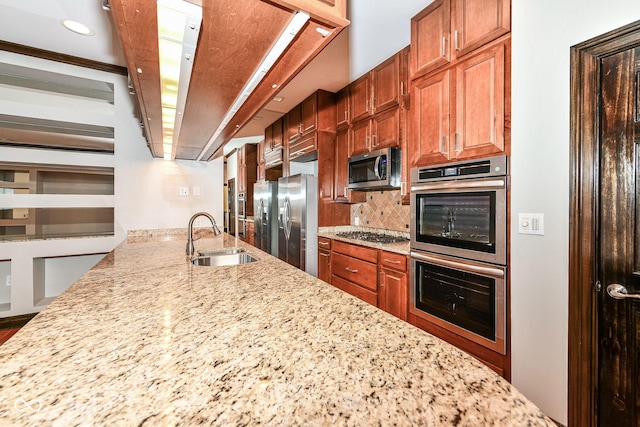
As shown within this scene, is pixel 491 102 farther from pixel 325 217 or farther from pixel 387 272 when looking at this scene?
pixel 325 217

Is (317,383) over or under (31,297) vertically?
over

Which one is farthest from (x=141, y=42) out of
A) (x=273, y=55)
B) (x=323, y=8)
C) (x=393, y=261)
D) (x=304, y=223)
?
(x=304, y=223)

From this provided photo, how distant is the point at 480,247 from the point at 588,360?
26.3 inches

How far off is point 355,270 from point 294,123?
7.68ft

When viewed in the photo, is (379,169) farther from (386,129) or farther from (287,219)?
(287,219)

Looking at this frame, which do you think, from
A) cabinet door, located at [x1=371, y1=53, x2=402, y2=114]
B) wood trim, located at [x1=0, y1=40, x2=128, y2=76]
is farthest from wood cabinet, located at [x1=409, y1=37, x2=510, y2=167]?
wood trim, located at [x1=0, y1=40, x2=128, y2=76]

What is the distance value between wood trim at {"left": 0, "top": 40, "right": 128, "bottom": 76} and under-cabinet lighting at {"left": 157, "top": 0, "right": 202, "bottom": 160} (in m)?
1.86

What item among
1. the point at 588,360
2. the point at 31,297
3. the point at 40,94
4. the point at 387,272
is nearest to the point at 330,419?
the point at 588,360

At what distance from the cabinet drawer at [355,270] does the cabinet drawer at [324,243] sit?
0.14 m

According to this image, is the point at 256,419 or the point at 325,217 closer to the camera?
the point at 256,419

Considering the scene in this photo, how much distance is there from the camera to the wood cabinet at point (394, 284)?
221 centimetres

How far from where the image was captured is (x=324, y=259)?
3283mm

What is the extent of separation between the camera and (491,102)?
165 centimetres

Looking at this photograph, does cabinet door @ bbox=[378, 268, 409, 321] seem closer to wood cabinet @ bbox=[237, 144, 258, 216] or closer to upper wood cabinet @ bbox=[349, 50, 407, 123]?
upper wood cabinet @ bbox=[349, 50, 407, 123]
